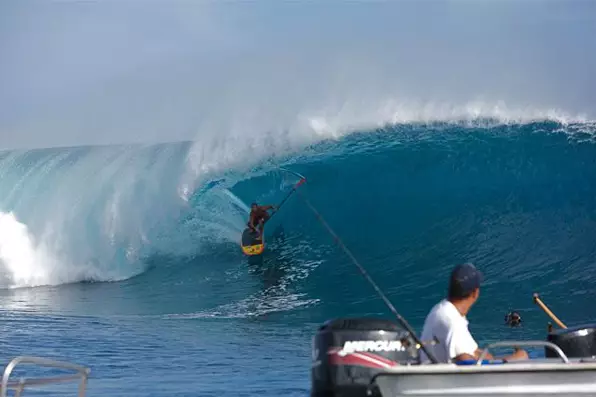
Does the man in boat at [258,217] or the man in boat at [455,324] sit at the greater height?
the man in boat at [258,217]

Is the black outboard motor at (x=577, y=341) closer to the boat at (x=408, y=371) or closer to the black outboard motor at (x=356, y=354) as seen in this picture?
the boat at (x=408, y=371)

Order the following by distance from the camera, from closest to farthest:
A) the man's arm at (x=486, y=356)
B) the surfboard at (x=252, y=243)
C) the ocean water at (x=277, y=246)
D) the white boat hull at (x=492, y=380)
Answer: the white boat hull at (x=492, y=380)
the man's arm at (x=486, y=356)
the ocean water at (x=277, y=246)
the surfboard at (x=252, y=243)

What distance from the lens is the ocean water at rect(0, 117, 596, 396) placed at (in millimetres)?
12383

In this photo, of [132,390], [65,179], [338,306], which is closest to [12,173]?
[65,179]

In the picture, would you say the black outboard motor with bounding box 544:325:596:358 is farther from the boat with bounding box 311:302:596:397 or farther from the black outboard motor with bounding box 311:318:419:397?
the black outboard motor with bounding box 311:318:419:397

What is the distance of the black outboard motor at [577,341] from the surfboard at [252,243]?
11.5 m

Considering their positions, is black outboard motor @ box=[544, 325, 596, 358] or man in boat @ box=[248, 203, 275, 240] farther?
man in boat @ box=[248, 203, 275, 240]

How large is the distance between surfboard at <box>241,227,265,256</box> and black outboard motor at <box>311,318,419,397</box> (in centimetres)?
1196

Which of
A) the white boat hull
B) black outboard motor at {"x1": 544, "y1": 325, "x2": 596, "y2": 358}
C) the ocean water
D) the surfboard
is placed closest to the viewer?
the white boat hull

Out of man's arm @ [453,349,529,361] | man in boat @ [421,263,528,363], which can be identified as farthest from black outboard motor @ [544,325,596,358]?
man in boat @ [421,263,528,363]

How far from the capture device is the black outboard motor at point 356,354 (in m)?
6.29

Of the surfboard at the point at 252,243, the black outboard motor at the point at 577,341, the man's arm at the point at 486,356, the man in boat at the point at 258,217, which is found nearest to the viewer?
the man's arm at the point at 486,356

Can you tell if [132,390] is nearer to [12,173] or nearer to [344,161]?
[344,161]

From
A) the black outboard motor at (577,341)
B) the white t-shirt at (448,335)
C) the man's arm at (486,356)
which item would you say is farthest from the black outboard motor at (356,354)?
the black outboard motor at (577,341)
